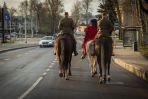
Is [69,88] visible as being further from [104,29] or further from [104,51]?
[104,29]

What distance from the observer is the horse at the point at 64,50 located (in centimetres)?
1950

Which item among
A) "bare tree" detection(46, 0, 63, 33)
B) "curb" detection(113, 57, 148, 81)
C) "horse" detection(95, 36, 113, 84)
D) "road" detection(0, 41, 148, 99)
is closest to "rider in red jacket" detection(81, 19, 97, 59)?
"road" detection(0, 41, 148, 99)

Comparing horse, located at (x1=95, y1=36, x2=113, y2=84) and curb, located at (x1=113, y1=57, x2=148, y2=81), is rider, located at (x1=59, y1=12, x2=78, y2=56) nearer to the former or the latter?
horse, located at (x1=95, y1=36, x2=113, y2=84)

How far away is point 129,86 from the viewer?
17266 mm

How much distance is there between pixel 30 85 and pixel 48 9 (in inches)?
4897

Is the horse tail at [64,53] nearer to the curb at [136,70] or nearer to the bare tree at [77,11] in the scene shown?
the curb at [136,70]

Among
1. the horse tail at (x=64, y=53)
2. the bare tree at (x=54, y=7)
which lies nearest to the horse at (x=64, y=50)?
the horse tail at (x=64, y=53)

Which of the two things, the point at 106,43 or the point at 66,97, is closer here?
the point at 66,97

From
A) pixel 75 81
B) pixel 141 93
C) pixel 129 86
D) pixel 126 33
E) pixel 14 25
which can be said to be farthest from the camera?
pixel 14 25

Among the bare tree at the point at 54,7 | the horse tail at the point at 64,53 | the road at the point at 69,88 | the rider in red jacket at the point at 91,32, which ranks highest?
the bare tree at the point at 54,7

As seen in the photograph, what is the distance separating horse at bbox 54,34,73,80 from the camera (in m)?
19.5

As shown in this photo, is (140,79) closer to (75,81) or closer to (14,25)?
(75,81)

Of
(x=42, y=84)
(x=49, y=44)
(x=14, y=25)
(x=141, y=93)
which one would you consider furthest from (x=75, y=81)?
(x=14, y=25)

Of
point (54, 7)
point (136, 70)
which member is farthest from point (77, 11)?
point (136, 70)
